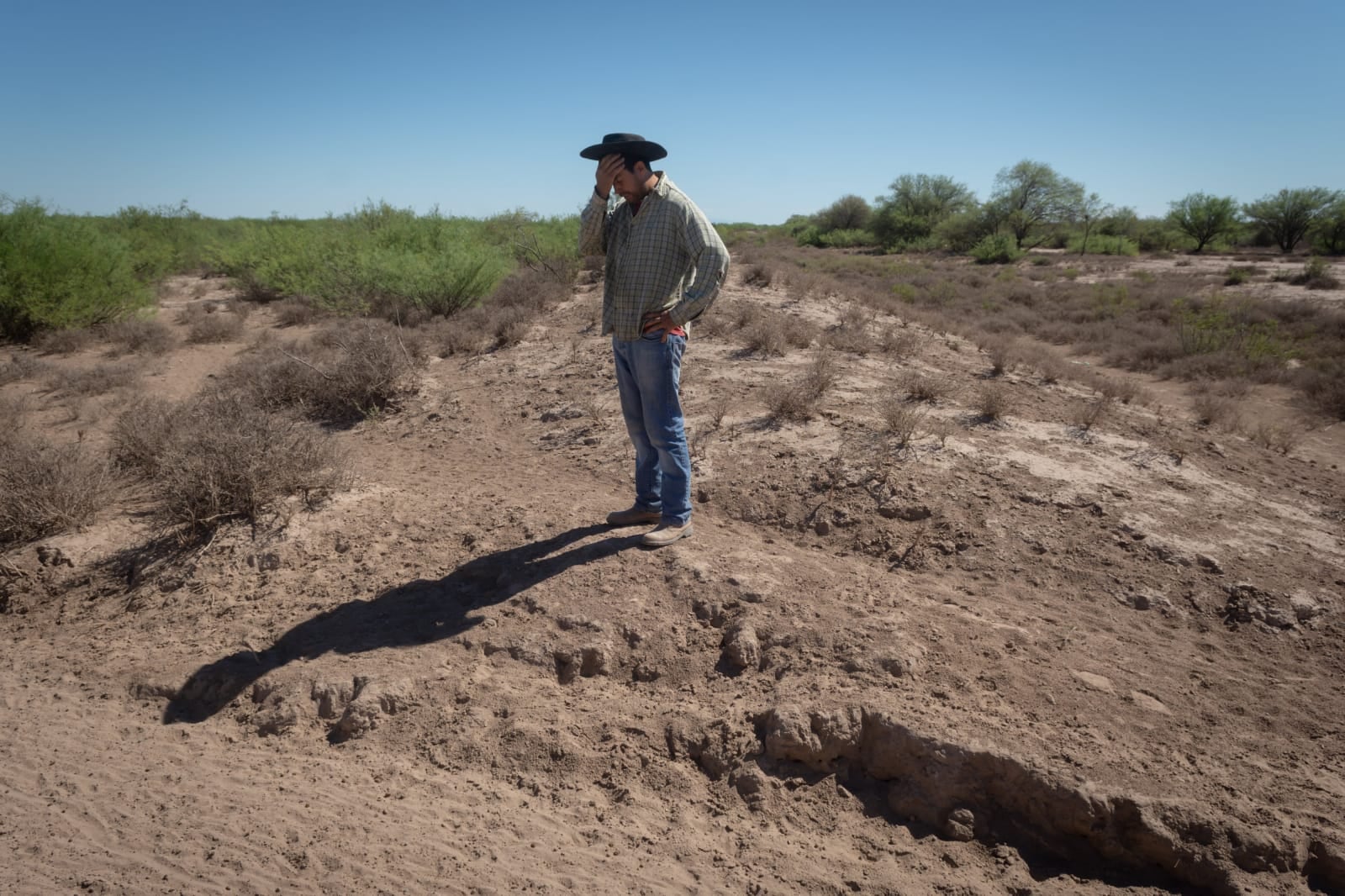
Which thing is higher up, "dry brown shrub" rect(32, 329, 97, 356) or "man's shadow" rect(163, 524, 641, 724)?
"dry brown shrub" rect(32, 329, 97, 356)

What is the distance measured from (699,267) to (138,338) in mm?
10085

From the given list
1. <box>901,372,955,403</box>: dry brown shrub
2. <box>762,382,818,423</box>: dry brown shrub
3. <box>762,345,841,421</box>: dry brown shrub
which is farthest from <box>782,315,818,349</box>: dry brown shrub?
<box>762,382,818,423</box>: dry brown shrub

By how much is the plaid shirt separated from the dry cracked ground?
1296mm

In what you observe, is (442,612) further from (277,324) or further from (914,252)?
(914,252)

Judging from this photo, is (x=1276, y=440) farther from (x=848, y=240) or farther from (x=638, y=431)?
(x=848, y=240)

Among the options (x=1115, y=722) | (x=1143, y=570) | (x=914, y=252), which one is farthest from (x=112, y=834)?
(x=914, y=252)

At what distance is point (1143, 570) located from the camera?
386cm

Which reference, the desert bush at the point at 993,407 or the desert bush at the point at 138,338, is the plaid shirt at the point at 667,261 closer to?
the desert bush at the point at 993,407

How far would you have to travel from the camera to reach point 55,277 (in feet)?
34.5

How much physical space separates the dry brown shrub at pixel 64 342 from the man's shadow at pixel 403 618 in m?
9.15

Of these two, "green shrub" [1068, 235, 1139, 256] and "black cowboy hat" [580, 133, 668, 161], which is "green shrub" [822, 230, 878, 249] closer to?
"green shrub" [1068, 235, 1139, 256]

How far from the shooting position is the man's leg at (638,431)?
364 cm

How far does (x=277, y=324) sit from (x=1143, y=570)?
12.6m

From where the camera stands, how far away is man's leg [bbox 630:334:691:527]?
11.4 feet
